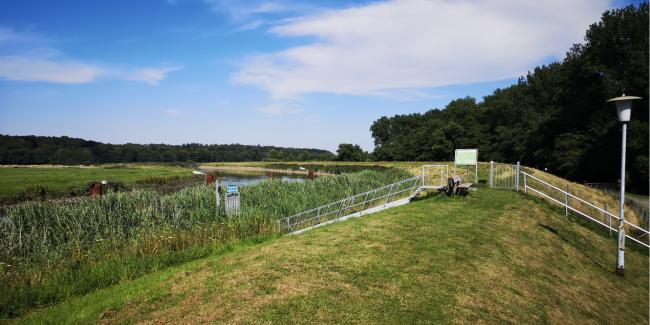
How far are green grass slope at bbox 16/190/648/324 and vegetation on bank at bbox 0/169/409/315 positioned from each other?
1.25 m

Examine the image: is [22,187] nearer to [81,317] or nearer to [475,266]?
[81,317]

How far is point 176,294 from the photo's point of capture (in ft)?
24.5

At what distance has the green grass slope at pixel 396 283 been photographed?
680 centimetres

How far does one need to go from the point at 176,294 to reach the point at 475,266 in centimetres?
672

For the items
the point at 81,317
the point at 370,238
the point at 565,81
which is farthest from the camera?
the point at 565,81

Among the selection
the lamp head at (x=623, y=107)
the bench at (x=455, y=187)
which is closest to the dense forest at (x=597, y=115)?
the bench at (x=455, y=187)

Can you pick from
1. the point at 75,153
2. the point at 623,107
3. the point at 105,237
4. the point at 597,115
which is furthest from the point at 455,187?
the point at 75,153

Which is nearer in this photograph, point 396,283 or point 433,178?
point 396,283

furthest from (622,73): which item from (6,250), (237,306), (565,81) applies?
(6,250)

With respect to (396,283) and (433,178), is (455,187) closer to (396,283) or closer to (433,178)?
(433,178)

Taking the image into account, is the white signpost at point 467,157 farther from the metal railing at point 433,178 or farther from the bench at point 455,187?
the bench at point 455,187

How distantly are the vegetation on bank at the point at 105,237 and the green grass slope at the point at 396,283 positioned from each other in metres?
1.25

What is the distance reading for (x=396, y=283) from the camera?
26.3 ft

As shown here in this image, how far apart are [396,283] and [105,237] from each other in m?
11.8
